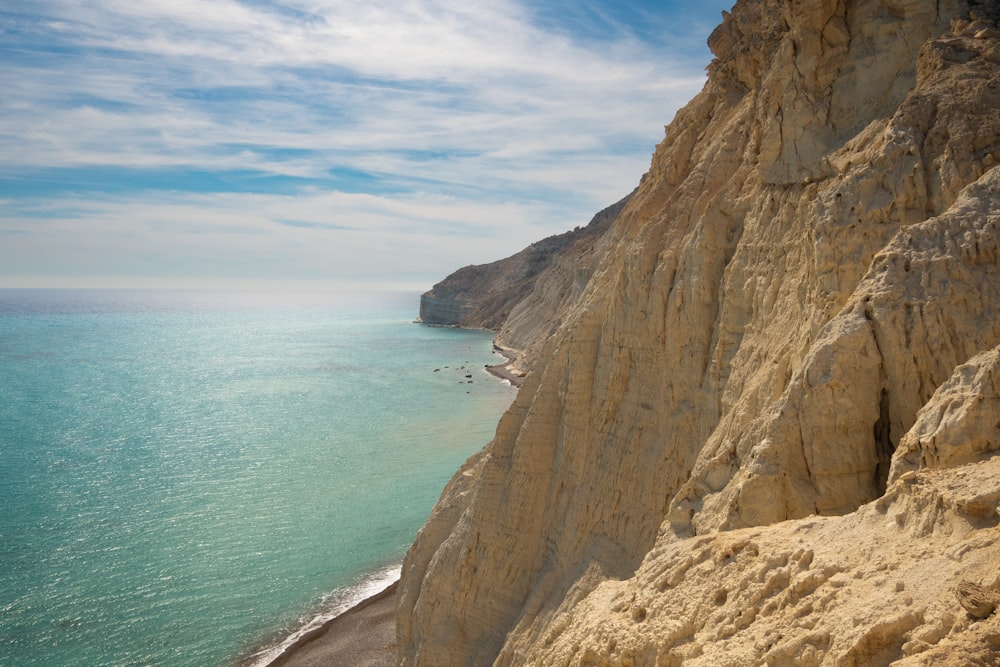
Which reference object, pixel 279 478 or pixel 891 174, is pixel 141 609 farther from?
pixel 891 174

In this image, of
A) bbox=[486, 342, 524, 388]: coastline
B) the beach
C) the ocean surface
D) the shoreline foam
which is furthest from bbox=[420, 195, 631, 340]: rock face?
the beach

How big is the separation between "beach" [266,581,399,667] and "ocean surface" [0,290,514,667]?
1058mm

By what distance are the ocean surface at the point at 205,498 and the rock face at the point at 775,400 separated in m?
14.0

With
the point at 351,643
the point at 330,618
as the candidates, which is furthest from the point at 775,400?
the point at 330,618

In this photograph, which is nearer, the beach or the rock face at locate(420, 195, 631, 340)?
the beach

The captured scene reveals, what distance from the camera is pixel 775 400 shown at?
9383mm

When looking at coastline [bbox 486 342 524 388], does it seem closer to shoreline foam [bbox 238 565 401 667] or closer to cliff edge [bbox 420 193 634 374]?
cliff edge [bbox 420 193 634 374]

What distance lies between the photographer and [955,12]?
35.3ft

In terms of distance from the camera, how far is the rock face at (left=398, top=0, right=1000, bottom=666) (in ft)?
19.8

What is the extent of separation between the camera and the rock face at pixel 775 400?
6031mm

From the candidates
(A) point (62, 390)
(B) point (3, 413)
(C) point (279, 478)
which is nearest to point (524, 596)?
(C) point (279, 478)

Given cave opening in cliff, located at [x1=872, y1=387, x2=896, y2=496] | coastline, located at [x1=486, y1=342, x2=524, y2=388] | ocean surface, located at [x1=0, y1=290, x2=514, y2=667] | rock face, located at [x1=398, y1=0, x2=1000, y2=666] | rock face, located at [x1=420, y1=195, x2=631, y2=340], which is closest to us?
rock face, located at [x1=398, y1=0, x2=1000, y2=666]

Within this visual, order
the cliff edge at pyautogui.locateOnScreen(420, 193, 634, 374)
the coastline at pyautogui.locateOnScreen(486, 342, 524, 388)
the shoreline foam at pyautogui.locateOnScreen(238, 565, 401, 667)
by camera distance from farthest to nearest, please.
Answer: the cliff edge at pyautogui.locateOnScreen(420, 193, 634, 374)
the coastline at pyautogui.locateOnScreen(486, 342, 524, 388)
the shoreline foam at pyautogui.locateOnScreen(238, 565, 401, 667)

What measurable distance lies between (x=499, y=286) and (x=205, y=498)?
420 ft
